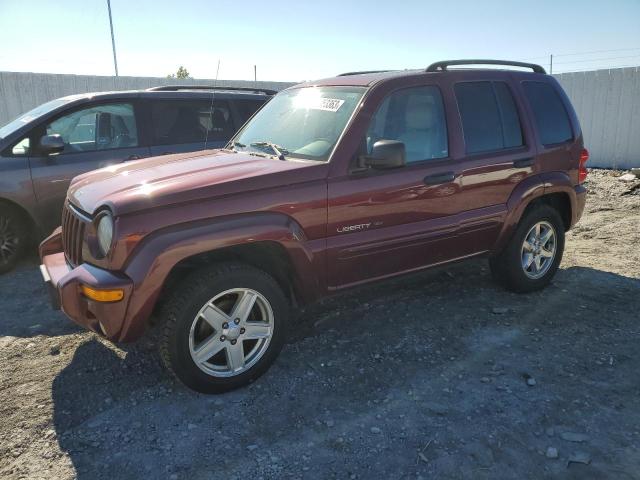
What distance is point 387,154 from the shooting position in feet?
10.8

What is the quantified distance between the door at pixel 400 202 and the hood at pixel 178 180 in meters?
0.35

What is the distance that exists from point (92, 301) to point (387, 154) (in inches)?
75.9

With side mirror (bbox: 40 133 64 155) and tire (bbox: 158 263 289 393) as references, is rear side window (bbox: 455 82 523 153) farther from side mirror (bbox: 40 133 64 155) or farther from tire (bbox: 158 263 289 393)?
side mirror (bbox: 40 133 64 155)

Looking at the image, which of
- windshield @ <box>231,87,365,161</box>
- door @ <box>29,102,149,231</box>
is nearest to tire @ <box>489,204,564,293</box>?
windshield @ <box>231,87,365,161</box>

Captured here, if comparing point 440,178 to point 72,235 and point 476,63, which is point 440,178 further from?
point 72,235

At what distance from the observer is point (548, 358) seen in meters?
3.54

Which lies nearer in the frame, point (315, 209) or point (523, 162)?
point (315, 209)

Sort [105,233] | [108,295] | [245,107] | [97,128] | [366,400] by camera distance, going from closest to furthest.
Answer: [108,295] → [105,233] → [366,400] → [97,128] → [245,107]

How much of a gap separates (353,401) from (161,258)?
1377 mm

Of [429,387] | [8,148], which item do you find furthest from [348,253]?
[8,148]

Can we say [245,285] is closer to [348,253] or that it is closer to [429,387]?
[348,253]

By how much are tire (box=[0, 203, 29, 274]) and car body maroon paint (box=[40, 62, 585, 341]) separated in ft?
6.82

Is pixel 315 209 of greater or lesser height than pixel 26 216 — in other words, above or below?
above

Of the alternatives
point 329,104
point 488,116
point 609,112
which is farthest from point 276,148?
point 609,112
